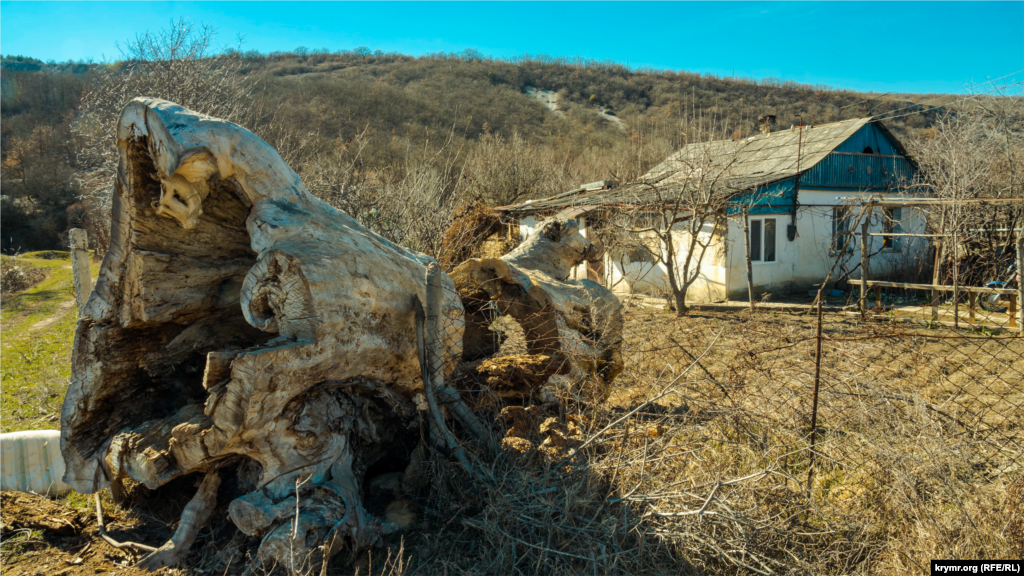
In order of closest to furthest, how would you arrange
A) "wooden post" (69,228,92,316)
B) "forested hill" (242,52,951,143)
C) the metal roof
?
"wooden post" (69,228,92,316) < the metal roof < "forested hill" (242,52,951,143)

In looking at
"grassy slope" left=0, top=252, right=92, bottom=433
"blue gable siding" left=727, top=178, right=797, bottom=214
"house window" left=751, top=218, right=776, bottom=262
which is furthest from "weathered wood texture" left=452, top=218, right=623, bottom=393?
"house window" left=751, top=218, right=776, bottom=262

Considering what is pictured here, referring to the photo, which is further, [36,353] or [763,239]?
[763,239]

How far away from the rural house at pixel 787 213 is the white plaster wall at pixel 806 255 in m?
0.03

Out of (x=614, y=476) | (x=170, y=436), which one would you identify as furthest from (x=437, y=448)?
(x=170, y=436)

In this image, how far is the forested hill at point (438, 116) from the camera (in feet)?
54.0

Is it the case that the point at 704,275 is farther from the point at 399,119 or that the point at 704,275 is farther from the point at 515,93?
the point at 515,93

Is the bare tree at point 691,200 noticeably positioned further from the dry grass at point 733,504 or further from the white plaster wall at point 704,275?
the dry grass at point 733,504

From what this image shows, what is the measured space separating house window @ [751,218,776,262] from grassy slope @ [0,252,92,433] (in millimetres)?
14718

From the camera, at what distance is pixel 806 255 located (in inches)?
611

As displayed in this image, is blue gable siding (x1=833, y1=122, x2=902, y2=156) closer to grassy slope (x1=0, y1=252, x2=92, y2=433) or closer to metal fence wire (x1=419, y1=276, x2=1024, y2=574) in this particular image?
metal fence wire (x1=419, y1=276, x2=1024, y2=574)

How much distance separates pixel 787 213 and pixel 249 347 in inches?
596

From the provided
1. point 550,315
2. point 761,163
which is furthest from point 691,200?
point 550,315

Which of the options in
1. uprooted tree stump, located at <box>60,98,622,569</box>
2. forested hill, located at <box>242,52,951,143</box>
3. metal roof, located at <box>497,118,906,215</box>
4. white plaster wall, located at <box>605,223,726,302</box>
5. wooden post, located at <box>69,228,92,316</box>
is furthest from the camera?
forested hill, located at <box>242,52,951,143</box>

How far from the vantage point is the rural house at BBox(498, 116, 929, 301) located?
14.1 meters
